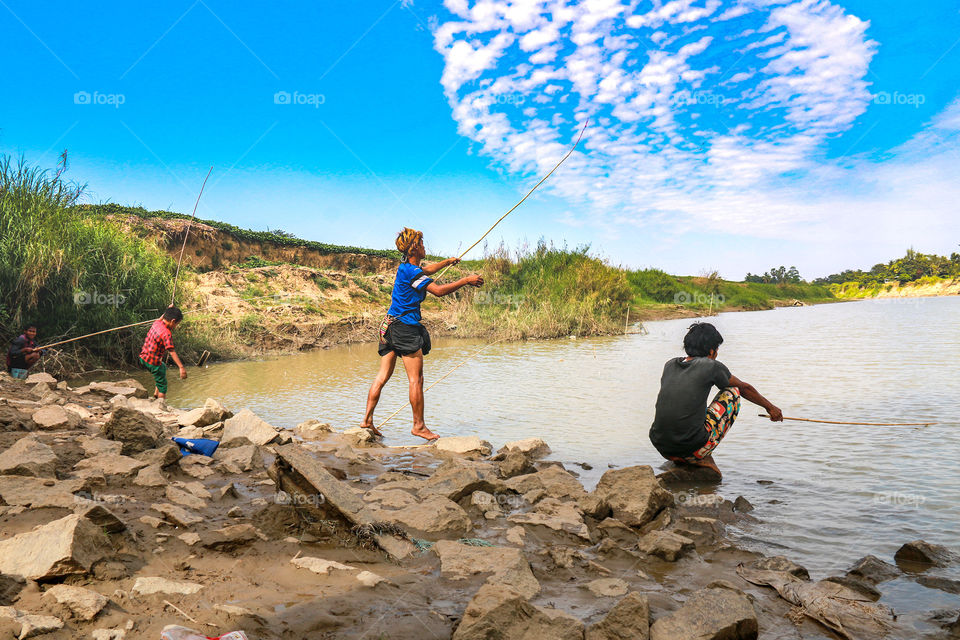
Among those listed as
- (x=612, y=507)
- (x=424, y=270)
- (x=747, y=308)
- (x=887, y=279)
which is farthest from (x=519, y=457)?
(x=887, y=279)

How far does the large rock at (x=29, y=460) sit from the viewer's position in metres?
3.17

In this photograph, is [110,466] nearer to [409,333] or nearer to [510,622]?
[510,622]

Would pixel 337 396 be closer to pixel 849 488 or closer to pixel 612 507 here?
pixel 612 507

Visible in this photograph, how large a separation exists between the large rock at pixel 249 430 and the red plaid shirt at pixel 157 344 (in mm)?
3037

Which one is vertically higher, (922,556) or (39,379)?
(39,379)

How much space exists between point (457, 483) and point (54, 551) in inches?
88.6

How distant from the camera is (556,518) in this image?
11.4ft

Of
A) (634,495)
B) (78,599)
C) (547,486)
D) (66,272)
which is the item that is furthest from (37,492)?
(66,272)

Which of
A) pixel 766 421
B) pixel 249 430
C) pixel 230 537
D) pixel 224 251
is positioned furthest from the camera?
pixel 224 251

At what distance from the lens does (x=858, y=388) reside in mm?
8219

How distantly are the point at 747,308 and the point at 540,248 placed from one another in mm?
27886

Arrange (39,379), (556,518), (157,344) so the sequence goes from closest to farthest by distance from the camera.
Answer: (556,518) < (39,379) < (157,344)

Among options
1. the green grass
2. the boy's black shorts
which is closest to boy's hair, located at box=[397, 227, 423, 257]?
the boy's black shorts

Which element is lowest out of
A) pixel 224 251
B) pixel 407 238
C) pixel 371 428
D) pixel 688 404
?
pixel 371 428
